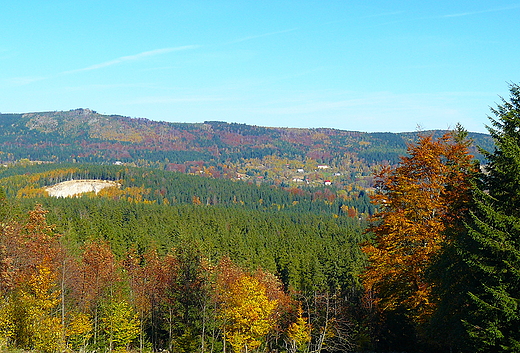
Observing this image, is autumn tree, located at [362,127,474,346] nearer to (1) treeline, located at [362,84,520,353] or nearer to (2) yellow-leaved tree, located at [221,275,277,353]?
(1) treeline, located at [362,84,520,353]

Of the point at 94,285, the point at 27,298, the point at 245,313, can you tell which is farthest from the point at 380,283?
the point at 94,285

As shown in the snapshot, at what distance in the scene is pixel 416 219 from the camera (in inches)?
952

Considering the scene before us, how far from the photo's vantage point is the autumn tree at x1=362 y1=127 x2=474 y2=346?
2269 centimetres

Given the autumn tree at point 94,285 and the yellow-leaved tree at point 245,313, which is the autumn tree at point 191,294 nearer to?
the yellow-leaved tree at point 245,313

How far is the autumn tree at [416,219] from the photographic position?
74.4ft

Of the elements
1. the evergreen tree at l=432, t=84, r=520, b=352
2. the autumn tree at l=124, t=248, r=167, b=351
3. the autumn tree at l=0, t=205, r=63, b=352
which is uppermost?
the evergreen tree at l=432, t=84, r=520, b=352

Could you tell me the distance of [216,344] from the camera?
42781 millimetres

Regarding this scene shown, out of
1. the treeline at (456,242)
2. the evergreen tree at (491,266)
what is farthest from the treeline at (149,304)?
the evergreen tree at (491,266)

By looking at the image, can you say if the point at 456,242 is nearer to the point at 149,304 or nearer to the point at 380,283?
the point at 380,283

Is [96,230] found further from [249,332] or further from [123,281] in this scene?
[249,332]

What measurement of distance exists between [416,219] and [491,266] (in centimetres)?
793

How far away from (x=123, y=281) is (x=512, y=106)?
4289cm

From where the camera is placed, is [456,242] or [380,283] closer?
[456,242]

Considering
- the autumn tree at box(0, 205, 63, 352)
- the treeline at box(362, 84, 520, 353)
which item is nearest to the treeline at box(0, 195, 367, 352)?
the autumn tree at box(0, 205, 63, 352)
